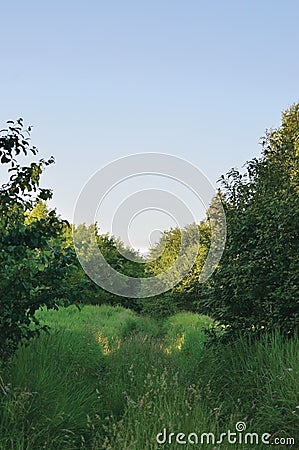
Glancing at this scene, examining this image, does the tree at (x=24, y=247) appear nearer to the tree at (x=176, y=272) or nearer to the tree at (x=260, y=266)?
the tree at (x=260, y=266)

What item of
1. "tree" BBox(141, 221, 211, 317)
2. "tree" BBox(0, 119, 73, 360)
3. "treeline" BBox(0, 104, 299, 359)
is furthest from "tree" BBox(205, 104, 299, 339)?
"tree" BBox(141, 221, 211, 317)

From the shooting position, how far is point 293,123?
76.7 ft

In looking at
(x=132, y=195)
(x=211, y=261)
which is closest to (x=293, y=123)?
(x=132, y=195)

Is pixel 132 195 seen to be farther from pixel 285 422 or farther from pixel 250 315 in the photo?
pixel 285 422

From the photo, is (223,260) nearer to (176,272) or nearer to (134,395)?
(134,395)

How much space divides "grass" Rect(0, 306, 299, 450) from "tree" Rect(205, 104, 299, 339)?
518 mm

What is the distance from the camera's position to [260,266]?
281 inches

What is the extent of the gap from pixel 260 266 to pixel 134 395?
2.60m

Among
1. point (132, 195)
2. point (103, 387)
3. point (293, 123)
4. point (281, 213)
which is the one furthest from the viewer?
point (293, 123)

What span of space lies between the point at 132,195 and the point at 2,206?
23.0ft

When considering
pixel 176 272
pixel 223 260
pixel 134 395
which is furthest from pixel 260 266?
pixel 176 272

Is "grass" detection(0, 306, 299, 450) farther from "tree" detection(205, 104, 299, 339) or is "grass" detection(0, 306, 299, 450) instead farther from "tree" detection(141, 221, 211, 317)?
"tree" detection(141, 221, 211, 317)

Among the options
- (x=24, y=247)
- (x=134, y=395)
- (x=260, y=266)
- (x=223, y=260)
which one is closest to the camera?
(x=24, y=247)

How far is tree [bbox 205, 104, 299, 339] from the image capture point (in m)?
6.82
